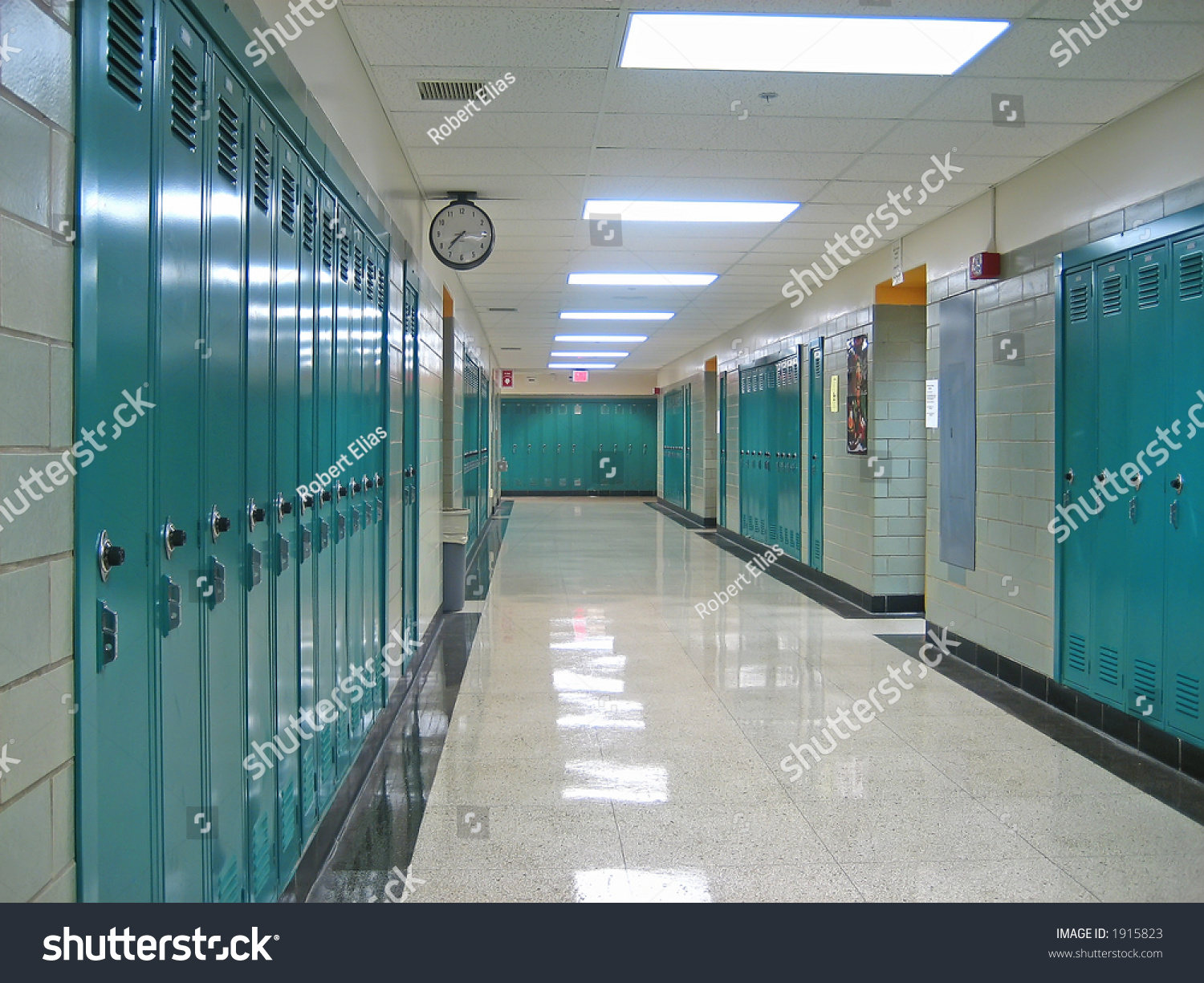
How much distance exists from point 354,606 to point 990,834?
229 cm

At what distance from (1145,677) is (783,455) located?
237 inches

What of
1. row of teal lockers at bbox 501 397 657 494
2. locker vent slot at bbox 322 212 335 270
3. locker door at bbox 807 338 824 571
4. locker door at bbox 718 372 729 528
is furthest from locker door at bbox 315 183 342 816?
row of teal lockers at bbox 501 397 657 494

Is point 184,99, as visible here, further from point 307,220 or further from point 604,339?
point 604,339

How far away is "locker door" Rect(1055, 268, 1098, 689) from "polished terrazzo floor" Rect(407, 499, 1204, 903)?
48cm

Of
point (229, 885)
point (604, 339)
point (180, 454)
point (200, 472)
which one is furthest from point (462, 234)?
point (604, 339)

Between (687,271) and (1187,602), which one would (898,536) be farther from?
(1187,602)

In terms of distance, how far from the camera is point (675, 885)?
2.65 meters

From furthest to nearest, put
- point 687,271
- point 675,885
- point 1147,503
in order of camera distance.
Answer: point 687,271 < point 1147,503 < point 675,885

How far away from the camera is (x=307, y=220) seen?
272cm

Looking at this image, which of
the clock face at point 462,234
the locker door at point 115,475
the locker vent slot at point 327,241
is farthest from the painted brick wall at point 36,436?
the clock face at point 462,234

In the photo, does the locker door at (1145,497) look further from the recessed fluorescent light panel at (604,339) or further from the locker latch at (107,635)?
the recessed fluorescent light panel at (604,339)

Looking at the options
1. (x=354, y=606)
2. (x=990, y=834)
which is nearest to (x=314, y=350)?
(x=354, y=606)

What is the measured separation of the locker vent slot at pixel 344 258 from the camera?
3195mm

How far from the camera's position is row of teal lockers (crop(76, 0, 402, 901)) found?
4.47 ft
